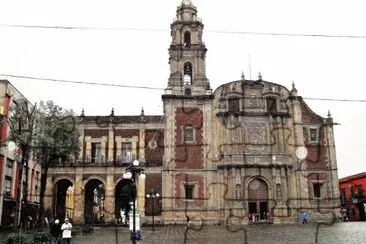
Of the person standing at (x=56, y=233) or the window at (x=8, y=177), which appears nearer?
the person standing at (x=56, y=233)

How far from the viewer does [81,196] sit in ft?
141

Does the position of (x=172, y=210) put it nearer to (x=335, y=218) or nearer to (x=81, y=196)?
(x=81, y=196)

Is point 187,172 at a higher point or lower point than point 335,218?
higher

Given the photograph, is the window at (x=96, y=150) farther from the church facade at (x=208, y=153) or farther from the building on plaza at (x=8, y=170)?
the building on plaza at (x=8, y=170)

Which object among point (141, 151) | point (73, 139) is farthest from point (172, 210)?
point (73, 139)

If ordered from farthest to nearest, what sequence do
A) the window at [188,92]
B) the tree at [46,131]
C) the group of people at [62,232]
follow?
the window at [188,92]
the tree at [46,131]
the group of people at [62,232]

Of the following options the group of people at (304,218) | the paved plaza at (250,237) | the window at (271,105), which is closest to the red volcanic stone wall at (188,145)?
the window at (271,105)

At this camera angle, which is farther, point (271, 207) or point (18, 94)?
point (271, 207)

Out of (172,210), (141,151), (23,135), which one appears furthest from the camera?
(141,151)

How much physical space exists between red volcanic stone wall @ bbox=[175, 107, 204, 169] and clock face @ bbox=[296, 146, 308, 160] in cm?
971

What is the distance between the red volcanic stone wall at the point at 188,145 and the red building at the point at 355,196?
74.6ft

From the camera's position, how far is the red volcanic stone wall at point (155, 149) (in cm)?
4379

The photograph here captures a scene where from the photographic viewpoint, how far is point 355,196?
180 feet

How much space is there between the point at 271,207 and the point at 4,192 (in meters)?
23.1
